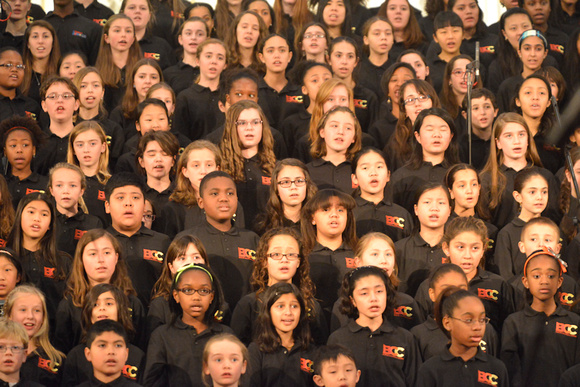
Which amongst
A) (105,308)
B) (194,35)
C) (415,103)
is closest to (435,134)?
(415,103)

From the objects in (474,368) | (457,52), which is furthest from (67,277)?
(457,52)

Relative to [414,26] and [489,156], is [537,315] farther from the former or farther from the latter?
[414,26]

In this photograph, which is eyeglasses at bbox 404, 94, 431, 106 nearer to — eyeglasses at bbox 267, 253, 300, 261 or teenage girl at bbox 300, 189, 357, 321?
teenage girl at bbox 300, 189, 357, 321

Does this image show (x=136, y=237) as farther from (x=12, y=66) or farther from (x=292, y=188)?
(x=12, y=66)

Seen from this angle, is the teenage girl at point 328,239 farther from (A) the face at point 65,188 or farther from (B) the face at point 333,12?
(B) the face at point 333,12

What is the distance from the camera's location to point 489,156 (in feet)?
23.1

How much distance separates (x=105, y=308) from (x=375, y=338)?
1.32m

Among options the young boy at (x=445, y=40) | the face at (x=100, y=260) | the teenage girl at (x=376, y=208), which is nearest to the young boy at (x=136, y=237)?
the face at (x=100, y=260)

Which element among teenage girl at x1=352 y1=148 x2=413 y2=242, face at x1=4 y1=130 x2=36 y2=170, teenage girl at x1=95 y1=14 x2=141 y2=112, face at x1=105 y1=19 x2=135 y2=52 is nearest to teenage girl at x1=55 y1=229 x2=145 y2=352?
face at x1=4 y1=130 x2=36 y2=170

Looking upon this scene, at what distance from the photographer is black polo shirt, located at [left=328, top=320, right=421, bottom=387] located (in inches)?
218

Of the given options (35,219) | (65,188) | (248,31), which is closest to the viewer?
(35,219)

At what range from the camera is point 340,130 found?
6.86 meters

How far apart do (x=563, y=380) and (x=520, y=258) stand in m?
0.98

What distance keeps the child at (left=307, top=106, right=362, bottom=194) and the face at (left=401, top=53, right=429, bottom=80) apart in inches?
48.9
